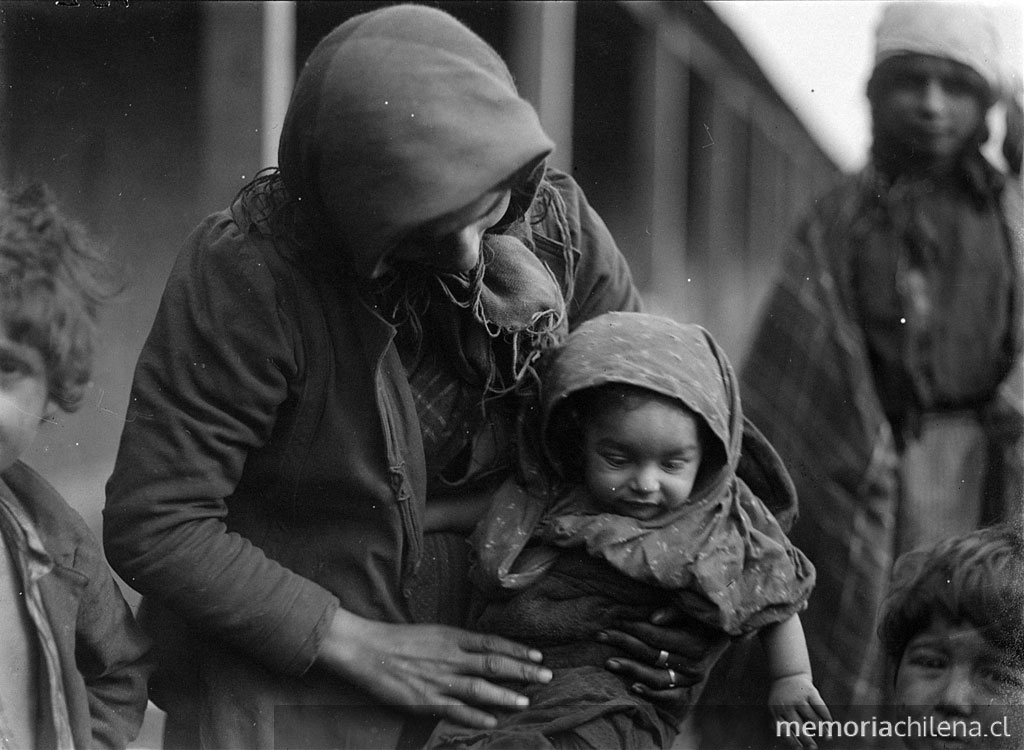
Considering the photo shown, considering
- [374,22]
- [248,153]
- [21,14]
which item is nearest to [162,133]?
[248,153]

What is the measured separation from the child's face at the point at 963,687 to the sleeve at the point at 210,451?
1014mm

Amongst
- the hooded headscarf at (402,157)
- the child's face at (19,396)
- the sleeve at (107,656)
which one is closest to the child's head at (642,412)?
the hooded headscarf at (402,157)

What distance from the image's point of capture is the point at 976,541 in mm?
2512

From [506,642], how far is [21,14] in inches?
53.6

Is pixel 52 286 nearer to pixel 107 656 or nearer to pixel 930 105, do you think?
pixel 107 656

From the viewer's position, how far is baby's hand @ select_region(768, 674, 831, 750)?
211 centimetres

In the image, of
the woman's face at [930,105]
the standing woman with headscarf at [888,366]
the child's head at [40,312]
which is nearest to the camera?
the child's head at [40,312]

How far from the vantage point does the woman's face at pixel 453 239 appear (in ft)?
5.87

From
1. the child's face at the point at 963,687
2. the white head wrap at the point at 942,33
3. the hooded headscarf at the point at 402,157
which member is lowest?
the child's face at the point at 963,687

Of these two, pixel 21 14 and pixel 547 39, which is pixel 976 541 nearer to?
pixel 547 39

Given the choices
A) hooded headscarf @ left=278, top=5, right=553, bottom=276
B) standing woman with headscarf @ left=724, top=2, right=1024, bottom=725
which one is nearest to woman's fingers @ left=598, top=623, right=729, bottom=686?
hooded headscarf @ left=278, top=5, right=553, bottom=276

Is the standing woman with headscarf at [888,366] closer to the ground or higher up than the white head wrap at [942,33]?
closer to the ground

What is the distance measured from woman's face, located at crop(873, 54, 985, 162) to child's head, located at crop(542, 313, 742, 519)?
0.96m

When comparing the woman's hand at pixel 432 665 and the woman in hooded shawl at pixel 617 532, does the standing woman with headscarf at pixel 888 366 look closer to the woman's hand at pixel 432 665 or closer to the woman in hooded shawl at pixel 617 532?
the woman in hooded shawl at pixel 617 532
